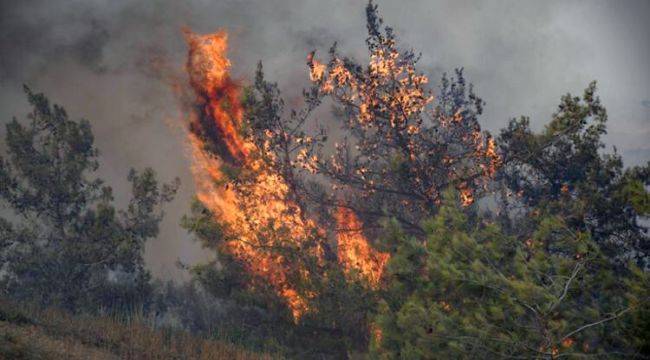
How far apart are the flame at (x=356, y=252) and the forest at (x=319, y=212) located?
Answer: 0.25 feet

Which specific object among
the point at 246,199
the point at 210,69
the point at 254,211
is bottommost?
the point at 254,211

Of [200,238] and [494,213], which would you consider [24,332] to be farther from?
[494,213]

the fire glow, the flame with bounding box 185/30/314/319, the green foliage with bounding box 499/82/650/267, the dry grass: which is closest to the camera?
the dry grass

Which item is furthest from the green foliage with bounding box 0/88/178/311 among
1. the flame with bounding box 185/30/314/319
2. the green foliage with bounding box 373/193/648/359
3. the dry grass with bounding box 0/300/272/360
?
the green foliage with bounding box 373/193/648/359

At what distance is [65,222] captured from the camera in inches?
723

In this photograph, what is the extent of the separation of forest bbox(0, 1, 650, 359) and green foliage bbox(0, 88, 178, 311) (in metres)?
0.07

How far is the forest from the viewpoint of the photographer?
9984 mm

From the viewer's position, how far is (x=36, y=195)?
59.9 feet

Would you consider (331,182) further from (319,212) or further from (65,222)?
(65,222)

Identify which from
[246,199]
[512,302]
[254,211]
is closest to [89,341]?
[254,211]

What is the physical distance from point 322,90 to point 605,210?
840 cm

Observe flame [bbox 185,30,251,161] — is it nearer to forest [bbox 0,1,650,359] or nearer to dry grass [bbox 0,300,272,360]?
forest [bbox 0,1,650,359]

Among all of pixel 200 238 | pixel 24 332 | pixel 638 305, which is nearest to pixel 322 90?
pixel 200 238

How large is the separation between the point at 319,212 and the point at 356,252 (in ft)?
11.7
